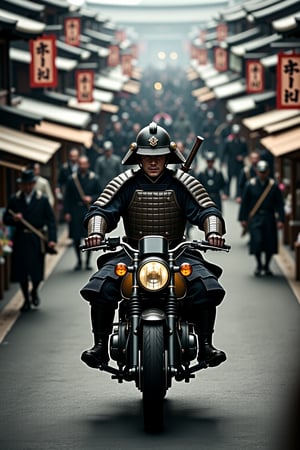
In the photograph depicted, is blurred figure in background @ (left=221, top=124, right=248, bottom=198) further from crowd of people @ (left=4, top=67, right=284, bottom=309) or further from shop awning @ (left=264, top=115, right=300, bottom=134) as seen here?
shop awning @ (left=264, top=115, right=300, bottom=134)

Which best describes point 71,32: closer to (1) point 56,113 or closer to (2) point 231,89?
(2) point 231,89

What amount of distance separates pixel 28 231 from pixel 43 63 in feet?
41.3

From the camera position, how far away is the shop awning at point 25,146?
2044 centimetres

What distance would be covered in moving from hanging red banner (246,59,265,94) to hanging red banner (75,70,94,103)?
14.6ft

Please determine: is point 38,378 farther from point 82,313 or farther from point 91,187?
point 91,187

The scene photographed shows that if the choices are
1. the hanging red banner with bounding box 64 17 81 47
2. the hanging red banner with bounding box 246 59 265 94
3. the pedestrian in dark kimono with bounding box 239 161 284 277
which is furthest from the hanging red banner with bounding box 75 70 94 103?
the pedestrian in dark kimono with bounding box 239 161 284 277

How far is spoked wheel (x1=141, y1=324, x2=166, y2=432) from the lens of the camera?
32.7 ft

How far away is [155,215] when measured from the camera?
11.2 meters

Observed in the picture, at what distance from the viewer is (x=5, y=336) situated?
15.2 meters

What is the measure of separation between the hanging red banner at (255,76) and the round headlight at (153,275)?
26670 millimetres

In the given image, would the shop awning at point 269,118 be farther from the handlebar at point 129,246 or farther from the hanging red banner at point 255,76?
the handlebar at point 129,246

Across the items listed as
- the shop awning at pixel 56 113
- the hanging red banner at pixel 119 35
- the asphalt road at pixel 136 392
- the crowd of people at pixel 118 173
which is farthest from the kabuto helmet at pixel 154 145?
the hanging red banner at pixel 119 35

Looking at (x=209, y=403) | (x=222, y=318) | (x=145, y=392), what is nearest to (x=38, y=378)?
(x=209, y=403)

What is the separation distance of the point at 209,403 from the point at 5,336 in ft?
14.7
